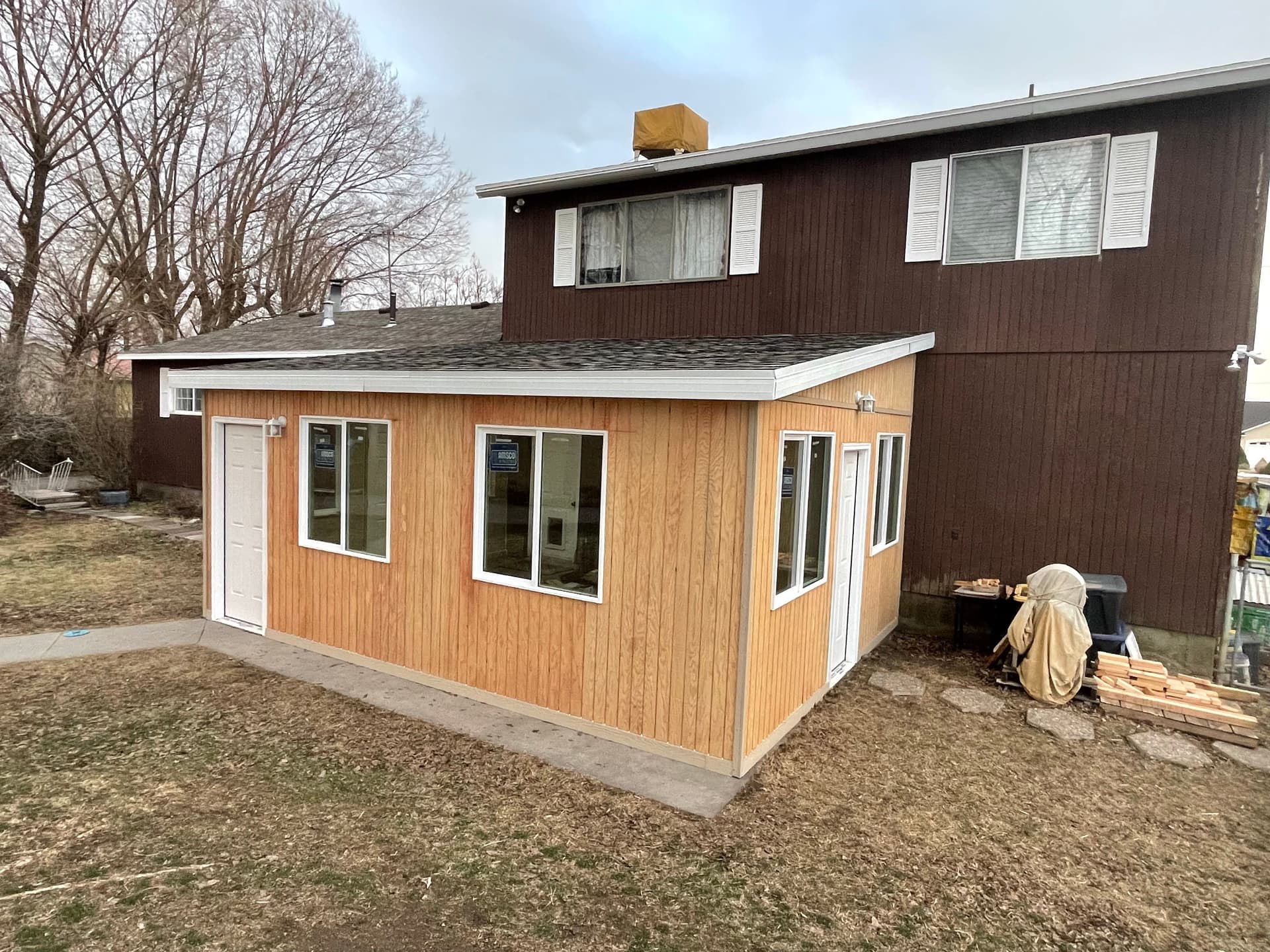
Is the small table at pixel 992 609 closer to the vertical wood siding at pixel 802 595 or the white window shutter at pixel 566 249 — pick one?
the vertical wood siding at pixel 802 595

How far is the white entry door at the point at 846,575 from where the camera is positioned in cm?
638

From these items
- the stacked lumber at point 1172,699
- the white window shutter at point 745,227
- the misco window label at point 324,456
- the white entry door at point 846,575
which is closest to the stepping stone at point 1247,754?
the stacked lumber at point 1172,699

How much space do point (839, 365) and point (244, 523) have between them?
637 centimetres

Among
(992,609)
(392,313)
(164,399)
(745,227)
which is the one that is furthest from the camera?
(392,313)

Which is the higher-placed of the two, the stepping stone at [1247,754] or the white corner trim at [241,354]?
the white corner trim at [241,354]

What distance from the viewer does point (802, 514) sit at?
18.0 feet

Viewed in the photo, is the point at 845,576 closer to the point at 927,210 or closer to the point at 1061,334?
the point at 1061,334

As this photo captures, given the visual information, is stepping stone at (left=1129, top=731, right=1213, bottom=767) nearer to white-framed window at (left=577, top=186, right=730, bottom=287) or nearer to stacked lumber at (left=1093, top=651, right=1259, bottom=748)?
stacked lumber at (left=1093, top=651, right=1259, bottom=748)

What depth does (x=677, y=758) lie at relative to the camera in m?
5.04

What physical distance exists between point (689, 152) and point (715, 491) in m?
6.98

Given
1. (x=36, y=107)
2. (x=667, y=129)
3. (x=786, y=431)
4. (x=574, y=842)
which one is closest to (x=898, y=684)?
(x=786, y=431)

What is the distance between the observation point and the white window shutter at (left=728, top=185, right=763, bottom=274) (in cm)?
895

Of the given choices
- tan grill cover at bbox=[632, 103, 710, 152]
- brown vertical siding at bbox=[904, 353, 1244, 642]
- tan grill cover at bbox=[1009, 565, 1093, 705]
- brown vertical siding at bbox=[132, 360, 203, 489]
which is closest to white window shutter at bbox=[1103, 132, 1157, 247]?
brown vertical siding at bbox=[904, 353, 1244, 642]

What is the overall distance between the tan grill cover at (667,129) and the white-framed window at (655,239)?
904 millimetres
